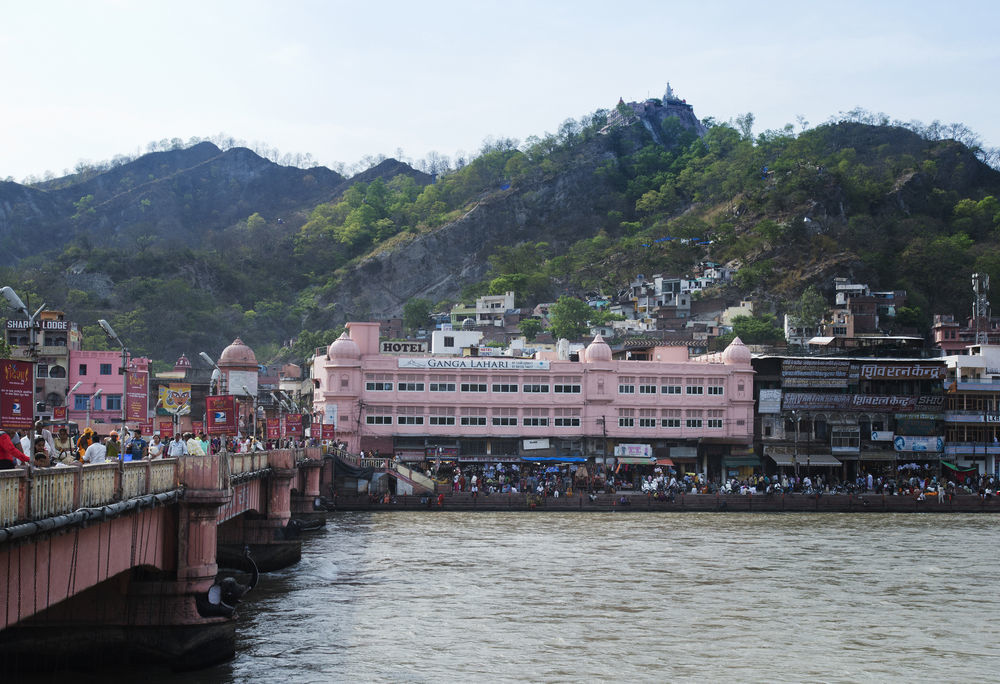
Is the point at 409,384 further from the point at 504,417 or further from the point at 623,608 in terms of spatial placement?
the point at 623,608

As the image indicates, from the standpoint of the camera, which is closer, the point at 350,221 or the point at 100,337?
the point at 100,337

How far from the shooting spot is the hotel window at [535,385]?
8575cm

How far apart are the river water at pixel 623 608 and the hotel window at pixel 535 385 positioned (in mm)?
27775

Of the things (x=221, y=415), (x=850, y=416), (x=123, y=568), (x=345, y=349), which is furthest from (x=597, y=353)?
(x=123, y=568)

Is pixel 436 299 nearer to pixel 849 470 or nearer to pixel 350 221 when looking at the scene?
pixel 350 221

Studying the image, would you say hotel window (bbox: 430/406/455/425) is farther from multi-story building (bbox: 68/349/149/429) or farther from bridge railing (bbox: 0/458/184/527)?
bridge railing (bbox: 0/458/184/527)

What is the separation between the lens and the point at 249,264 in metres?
186

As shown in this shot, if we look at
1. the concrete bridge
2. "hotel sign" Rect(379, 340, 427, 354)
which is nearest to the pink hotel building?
"hotel sign" Rect(379, 340, 427, 354)

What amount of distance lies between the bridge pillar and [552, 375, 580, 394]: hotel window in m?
42.5

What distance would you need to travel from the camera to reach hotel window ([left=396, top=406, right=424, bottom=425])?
8450cm

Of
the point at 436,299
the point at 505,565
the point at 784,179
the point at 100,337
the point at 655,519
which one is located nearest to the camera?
the point at 505,565

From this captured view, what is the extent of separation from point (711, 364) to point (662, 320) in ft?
145

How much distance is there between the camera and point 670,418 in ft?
286

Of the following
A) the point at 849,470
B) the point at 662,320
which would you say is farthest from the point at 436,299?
the point at 849,470
